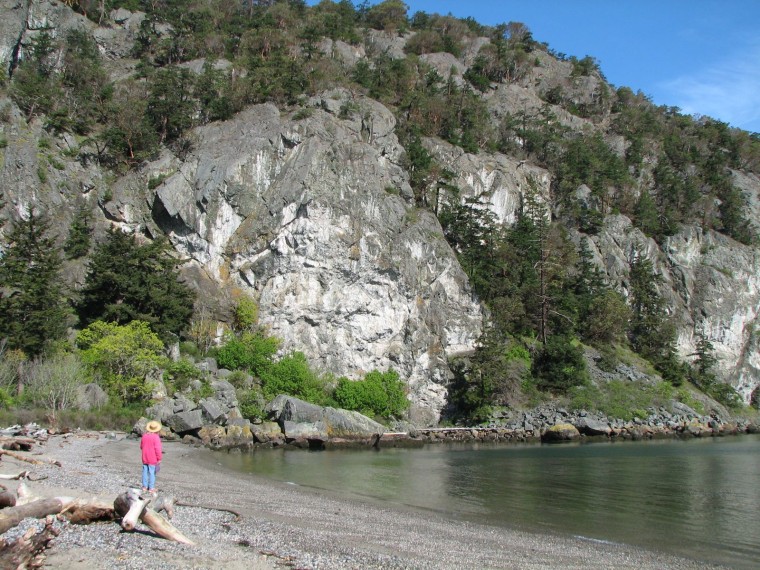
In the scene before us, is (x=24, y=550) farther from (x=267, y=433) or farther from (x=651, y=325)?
(x=651, y=325)

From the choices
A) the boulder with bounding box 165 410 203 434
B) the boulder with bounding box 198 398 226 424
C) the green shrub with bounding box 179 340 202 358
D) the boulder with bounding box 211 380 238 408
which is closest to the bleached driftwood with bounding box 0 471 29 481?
the boulder with bounding box 165 410 203 434

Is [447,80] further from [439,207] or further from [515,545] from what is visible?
[515,545]

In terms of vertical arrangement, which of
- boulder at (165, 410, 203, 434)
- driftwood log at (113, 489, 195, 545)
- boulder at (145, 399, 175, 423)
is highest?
driftwood log at (113, 489, 195, 545)

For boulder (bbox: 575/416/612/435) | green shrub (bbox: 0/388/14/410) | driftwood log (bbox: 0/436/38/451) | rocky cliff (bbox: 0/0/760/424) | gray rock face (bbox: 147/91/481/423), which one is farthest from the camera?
gray rock face (bbox: 147/91/481/423)

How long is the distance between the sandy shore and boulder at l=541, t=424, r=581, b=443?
1382 inches

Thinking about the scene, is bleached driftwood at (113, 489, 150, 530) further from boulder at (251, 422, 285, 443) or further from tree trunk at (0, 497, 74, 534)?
boulder at (251, 422, 285, 443)

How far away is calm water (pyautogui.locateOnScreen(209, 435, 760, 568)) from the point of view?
47.4ft

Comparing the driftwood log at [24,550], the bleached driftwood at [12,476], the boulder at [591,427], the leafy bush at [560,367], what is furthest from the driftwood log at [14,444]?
the leafy bush at [560,367]

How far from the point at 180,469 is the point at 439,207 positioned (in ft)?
175

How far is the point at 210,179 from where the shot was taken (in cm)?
5338

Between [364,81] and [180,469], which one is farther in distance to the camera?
[364,81]

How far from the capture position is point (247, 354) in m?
45.9

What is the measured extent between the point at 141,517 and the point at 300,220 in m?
43.9


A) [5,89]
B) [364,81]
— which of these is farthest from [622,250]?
[5,89]
